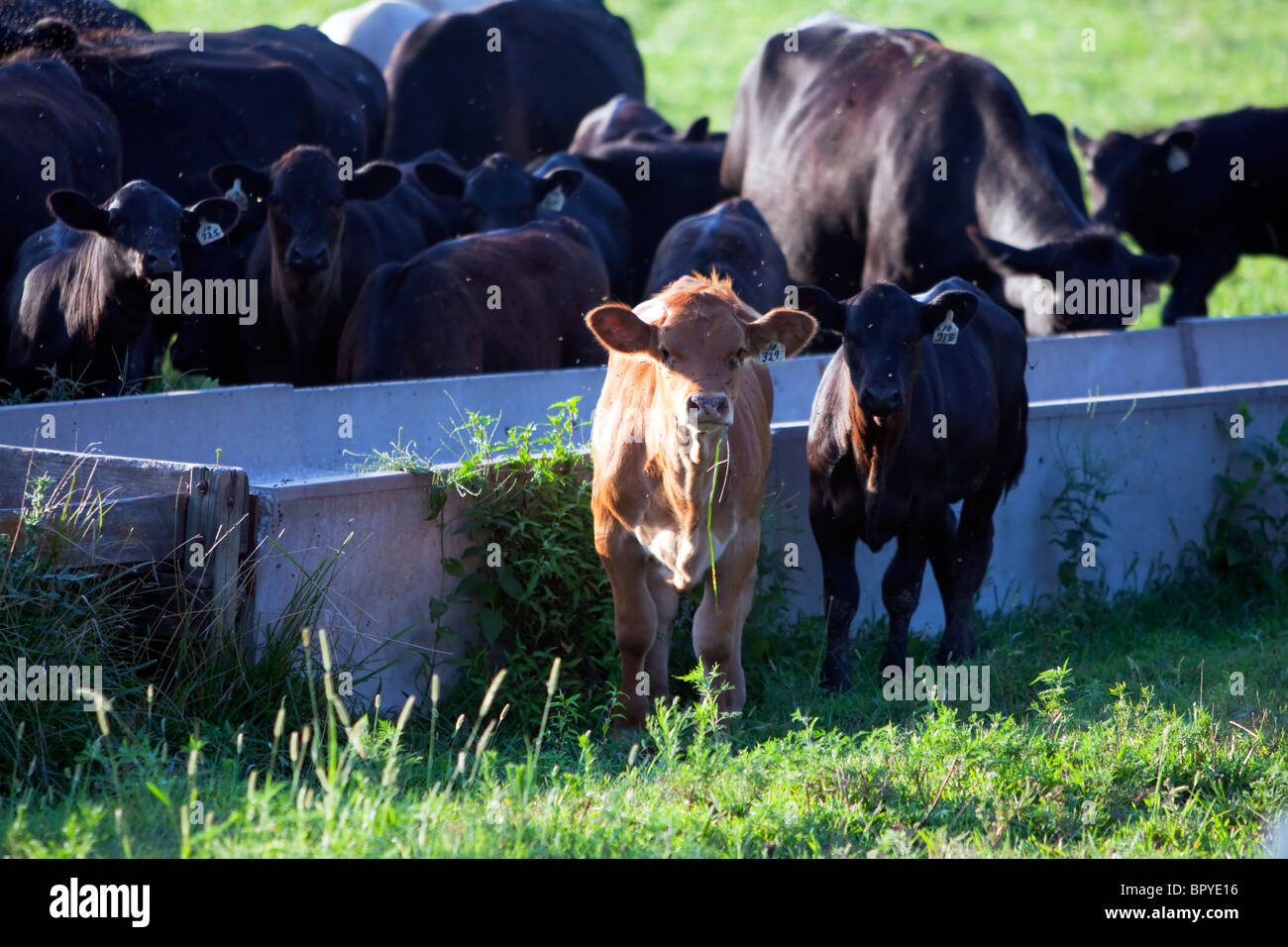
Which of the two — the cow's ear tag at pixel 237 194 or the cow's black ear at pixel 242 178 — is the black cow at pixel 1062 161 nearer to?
the cow's black ear at pixel 242 178

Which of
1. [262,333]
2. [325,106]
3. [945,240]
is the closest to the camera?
[262,333]

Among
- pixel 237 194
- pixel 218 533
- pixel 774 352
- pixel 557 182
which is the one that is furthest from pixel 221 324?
pixel 774 352

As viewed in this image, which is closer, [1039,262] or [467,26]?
[1039,262]

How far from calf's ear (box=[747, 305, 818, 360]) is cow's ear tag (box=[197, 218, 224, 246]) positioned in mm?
3780

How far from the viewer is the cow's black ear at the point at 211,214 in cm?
866

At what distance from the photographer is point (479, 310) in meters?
9.59

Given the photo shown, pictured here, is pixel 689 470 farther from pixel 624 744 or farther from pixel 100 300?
pixel 100 300

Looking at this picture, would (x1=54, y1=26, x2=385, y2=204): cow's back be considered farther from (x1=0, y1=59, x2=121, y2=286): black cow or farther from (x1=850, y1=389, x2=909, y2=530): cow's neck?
(x1=850, y1=389, x2=909, y2=530): cow's neck

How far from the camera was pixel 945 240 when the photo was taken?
11781 millimetres

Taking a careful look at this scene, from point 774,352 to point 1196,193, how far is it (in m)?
9.74

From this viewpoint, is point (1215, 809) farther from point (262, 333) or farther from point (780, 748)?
point (262, 333)

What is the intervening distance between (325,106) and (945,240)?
16.8 ft

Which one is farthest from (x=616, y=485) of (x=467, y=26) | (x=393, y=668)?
(x=467, y=26)
